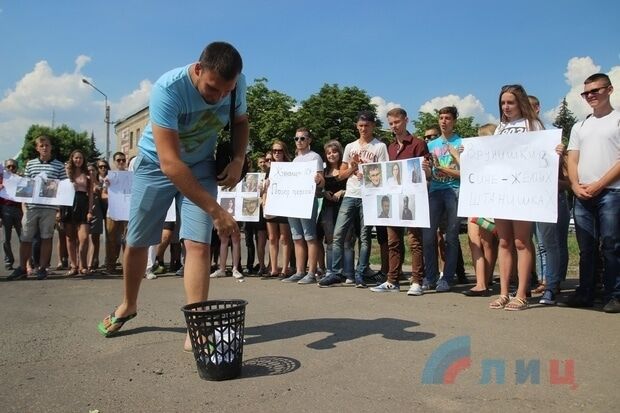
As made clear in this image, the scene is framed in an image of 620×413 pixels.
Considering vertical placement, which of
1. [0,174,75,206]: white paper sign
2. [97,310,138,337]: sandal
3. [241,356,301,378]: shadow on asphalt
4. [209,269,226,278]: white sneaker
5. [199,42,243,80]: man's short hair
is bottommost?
[241,356,301,378]: shadow on asphalt

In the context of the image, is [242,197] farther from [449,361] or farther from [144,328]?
[449,361]

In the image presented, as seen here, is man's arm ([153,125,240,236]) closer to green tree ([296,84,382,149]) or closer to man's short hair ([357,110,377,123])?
man's short hair ([357,110,377,123])

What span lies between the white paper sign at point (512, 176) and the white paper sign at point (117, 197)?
5771 mm

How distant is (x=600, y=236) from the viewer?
5.14 meters

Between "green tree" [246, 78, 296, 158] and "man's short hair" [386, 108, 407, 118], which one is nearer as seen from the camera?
"man's short hair" [386, 108, 407, 118]

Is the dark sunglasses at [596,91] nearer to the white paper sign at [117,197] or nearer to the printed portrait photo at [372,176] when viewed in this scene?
the printed portrait photo at [372,176]

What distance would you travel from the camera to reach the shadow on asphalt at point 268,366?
3.19 meters

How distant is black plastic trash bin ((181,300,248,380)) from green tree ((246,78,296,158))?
37277 mm

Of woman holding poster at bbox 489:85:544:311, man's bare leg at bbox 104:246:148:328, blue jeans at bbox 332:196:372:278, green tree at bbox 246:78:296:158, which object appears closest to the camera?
man's bare leg at bbox 104:246:148:328

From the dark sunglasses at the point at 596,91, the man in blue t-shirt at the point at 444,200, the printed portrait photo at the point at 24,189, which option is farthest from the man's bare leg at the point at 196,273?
the printed portrait photo at the point at 24,189

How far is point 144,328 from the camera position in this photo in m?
4.39

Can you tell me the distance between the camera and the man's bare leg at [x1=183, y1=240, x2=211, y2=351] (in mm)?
3633

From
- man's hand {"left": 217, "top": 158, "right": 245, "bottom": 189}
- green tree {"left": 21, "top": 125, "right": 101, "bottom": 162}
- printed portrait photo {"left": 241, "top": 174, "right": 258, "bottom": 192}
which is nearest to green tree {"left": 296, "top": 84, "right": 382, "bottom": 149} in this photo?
green tree {"left": 21, "top": 125, "right": 101, "bottom": 162}

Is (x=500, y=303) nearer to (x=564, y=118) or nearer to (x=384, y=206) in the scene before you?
(x=384, y=206)
